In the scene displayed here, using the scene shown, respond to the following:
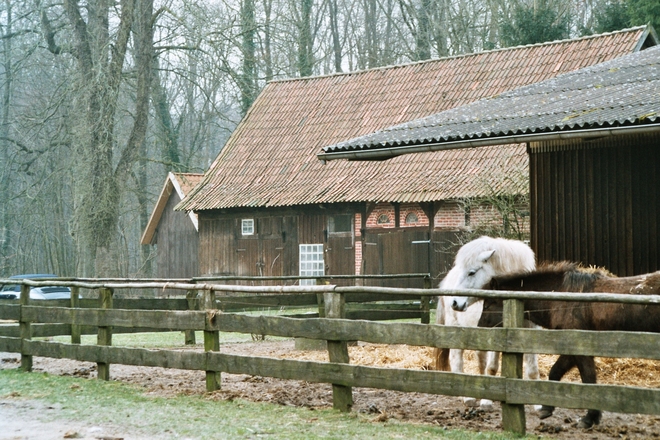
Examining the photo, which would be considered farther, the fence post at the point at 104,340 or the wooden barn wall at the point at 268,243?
the wooden barn wall at the point at 268,243

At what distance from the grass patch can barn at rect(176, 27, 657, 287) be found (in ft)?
45.4

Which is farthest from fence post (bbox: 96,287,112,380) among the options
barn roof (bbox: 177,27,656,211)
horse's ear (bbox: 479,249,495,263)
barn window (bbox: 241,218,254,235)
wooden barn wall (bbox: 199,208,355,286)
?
barn window (bbox: 241,218,254,235)

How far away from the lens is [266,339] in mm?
17984

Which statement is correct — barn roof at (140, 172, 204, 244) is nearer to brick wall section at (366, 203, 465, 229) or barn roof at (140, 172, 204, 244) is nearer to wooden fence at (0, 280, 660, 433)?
brick wall section at (366, 203, 465, 229)

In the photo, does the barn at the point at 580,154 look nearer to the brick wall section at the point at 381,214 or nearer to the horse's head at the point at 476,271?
the horse's head at the point at 476,271

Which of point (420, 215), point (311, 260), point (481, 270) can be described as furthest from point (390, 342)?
point (311, 260)

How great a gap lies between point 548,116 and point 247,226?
20.3 m

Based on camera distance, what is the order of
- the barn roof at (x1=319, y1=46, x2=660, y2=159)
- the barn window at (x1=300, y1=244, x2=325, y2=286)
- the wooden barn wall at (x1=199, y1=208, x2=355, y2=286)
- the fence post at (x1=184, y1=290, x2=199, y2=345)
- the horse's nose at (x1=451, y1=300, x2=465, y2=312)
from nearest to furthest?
the horse's nose at (x1=451, y1=300, x2=465, y2=312) → the barn roof at (x1=319, y1=46, x2=660, y2=159) → the fence post at (x1=184, y1=290, x2=199, y2=345) → the wooden barn wall at (x1=199, y1=208, x2=355, y2=286) → the barn window at (x1=300, y1=244, x2=325, y2=286)

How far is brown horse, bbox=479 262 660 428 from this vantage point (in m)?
8.07

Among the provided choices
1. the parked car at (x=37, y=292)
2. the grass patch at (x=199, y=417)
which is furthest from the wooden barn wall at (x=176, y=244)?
the grass patch at (x=199, y=417)

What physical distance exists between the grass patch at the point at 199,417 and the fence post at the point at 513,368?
6.9 inches

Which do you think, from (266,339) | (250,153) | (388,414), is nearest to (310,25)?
(250,153)

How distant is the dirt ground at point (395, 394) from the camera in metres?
7.86

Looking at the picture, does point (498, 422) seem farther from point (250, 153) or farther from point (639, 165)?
point (250, 153)
